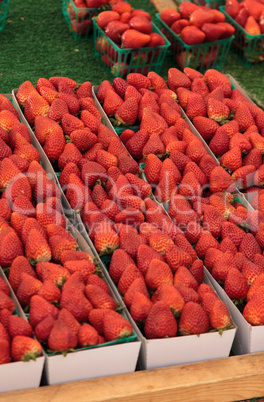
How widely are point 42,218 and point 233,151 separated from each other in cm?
85

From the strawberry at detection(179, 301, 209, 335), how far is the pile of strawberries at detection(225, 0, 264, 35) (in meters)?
2.51

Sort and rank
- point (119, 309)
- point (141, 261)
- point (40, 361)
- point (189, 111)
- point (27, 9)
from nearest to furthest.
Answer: point (40, 361) → point (119, 309) → point (141, 261) → point (189, 111) → point (27, 9)

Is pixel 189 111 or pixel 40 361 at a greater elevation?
pixel 189 111

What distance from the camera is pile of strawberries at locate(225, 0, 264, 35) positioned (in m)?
3.61

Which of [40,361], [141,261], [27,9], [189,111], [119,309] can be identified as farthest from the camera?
[27,9]

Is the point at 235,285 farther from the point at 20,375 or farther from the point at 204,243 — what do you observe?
the point at 20,375

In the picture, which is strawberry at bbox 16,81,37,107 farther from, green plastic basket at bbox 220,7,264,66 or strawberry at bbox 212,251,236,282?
green plastic basket at bbox 220,7,264,66

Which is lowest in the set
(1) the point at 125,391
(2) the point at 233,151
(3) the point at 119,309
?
(1) the point at 125,391

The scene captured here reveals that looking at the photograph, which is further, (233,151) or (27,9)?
(27,9)

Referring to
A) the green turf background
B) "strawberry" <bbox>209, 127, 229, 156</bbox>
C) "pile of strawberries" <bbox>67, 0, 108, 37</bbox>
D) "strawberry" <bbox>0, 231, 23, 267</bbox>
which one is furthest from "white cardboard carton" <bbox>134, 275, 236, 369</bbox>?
"pile of strawberries" <bbox>67, 0, 108, 37</bbox>

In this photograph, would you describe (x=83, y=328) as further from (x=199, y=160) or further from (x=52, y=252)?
(x=199, y=160)

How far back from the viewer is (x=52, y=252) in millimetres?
1733

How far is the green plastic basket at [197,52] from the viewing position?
11.2 ft

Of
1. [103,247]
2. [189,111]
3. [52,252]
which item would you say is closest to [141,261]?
[103,247]
